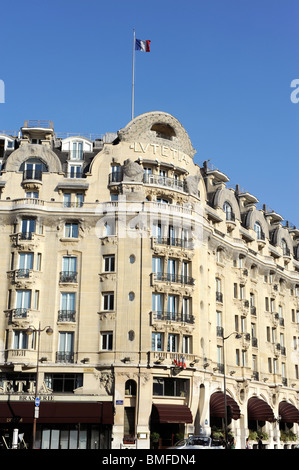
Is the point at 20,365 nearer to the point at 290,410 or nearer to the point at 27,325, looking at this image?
the point at 27,325

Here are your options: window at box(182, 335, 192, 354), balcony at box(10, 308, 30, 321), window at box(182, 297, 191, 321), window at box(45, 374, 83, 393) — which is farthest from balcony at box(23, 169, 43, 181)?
window at box(182, 335, 192, 354)

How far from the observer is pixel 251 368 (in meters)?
58.8

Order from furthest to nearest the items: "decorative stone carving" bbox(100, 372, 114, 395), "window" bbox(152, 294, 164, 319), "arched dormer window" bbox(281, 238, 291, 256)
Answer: "arched dormer window" bbox(281, 238, 291, 256) < "window" bbox(152, 294, 164, 319) < "decorative stone carving" bbox(100, 372, 114, 395)

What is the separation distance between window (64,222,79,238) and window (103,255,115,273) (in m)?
3.22

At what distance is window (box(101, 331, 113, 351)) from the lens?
46781 millimetres

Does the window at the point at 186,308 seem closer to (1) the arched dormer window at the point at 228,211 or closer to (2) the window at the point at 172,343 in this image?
(2) the window at the point at 172,343

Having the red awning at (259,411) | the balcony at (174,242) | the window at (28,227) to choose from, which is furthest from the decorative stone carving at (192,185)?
the red awning at (259,411)

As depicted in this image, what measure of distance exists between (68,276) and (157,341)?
8750mm

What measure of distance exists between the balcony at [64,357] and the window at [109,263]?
23.6 feet

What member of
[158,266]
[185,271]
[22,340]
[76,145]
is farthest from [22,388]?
[76,145]

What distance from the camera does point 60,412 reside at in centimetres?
4344

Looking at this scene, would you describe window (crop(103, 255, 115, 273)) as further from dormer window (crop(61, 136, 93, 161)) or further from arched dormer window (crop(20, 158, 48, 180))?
dormer window (crop(61, 136, 93, 161))

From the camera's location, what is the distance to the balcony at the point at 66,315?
47.4 m

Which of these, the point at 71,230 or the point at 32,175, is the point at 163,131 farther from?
the point at 71,230
